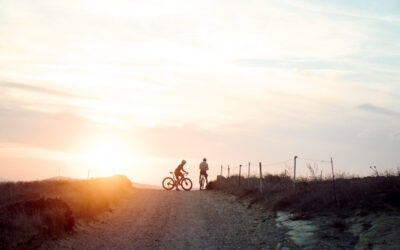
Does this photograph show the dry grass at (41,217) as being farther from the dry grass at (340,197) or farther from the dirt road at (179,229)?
the dry grass at (340,197)

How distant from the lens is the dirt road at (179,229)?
13931 mm

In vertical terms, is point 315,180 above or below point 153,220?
above

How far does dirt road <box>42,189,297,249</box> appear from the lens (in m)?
13.9

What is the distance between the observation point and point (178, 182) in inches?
1384

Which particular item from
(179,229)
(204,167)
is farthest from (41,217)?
(204,167)

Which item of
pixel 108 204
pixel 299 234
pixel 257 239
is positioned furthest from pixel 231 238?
pixel 108 204

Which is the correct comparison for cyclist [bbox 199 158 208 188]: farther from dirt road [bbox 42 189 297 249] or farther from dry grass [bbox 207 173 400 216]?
dry grass [bbox 207 173 400 216]

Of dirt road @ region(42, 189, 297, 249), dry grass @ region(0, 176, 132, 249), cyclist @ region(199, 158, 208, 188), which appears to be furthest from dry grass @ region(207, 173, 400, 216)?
cyclist @ region(199, 158, 208, 188)

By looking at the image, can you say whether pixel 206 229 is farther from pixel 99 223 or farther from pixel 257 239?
pixel 99 223

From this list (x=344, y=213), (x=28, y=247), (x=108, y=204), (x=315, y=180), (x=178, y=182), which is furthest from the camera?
(x=178, y=182)

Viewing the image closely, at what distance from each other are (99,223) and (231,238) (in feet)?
19.2

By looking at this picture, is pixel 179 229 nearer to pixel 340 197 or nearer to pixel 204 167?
pixel 340 197

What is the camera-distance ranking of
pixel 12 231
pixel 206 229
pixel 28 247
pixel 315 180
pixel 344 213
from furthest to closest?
pixel 315 180 < pixel 206 229 < pixel 344 213 < pixel 12 231 < pixel 28 247

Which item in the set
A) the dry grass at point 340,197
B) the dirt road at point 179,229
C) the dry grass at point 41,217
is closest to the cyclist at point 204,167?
the dirt road at point 179,229
